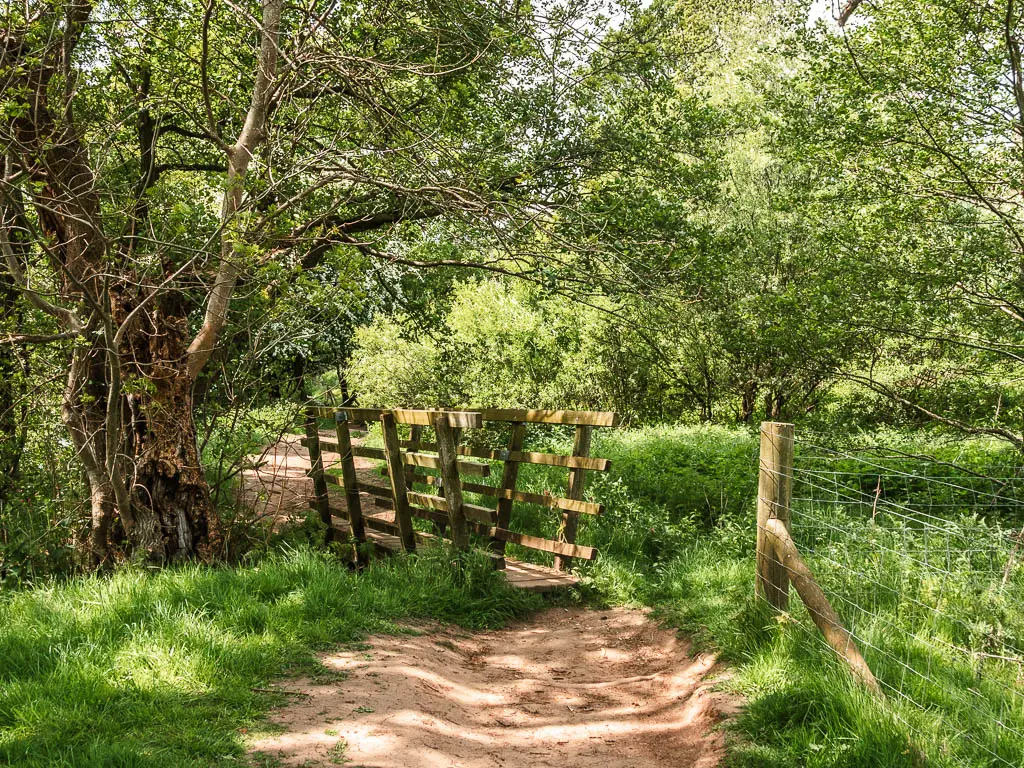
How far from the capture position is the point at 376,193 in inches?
371

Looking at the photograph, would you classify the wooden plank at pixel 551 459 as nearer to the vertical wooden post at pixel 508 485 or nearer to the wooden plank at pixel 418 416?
the vertical wooden post at pixel 508 485

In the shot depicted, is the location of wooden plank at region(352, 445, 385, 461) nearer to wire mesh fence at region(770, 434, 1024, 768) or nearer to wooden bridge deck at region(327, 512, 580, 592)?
wooden bridge deck at region(327, 512, 580, 592)

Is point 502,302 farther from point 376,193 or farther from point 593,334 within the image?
point 376,193

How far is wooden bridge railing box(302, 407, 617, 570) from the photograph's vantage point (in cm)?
741

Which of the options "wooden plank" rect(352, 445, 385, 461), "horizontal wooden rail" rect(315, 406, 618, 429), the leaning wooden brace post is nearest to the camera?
the leaning wooden brace post

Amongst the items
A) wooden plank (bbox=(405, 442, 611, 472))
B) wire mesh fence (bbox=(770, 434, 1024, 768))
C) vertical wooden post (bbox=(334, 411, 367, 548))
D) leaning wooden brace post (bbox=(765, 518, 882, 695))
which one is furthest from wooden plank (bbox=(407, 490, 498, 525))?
leaning wooden brace post (bbox=(765, 518, 882, 695))

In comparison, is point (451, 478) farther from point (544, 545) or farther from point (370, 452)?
point (370, 452)

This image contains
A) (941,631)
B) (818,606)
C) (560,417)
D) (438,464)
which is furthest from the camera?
(438,464)

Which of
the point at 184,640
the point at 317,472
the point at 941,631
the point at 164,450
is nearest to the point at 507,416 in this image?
the point at 317,472

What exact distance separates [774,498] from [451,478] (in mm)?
3205

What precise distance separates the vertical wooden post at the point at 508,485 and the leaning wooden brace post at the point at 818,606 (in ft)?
11.5

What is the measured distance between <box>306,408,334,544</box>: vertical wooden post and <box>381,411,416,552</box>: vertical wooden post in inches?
48.1

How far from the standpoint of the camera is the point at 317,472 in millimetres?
9547

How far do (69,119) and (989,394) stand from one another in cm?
1039
